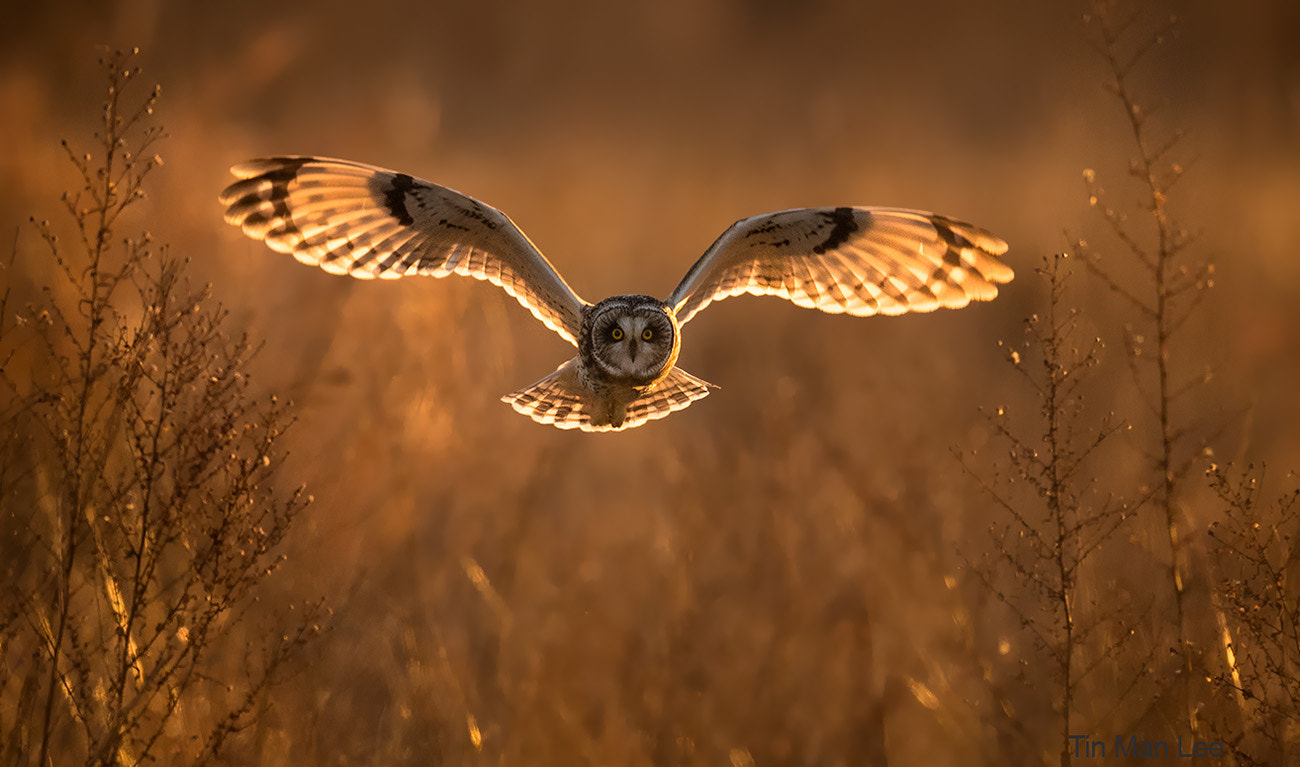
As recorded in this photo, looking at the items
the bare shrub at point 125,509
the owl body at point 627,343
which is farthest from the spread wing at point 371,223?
the bare shrub at point 125,509

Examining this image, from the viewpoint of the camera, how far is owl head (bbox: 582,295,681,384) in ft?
16.4

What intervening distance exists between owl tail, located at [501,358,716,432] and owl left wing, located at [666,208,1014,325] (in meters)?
0.41

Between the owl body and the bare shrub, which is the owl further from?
the bare shrub

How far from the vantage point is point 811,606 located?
4.66 meters

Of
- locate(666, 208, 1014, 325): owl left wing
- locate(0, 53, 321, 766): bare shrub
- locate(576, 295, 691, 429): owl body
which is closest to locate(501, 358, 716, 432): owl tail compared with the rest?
locate(576, 295, 691, 429): owl body

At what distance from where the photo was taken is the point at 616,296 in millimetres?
5117

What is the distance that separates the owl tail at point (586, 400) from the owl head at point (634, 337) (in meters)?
0.46

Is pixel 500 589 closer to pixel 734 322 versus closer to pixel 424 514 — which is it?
pixel 424 514

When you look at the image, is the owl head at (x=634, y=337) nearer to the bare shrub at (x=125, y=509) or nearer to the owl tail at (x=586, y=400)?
the owl tail at (x=586, y=400)

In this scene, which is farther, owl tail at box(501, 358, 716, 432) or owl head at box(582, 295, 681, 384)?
owl tail at box(501, 358, 716, 432)

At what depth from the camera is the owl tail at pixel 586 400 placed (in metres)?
5.62

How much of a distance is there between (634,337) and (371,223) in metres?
1.57

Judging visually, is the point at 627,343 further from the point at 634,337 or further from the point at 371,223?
the point at 371,223

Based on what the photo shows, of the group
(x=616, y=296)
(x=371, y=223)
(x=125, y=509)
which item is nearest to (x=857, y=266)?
(x=616, y=296)
